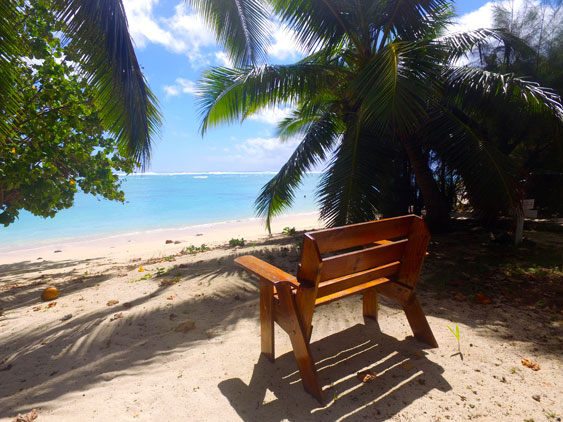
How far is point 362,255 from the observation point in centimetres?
214

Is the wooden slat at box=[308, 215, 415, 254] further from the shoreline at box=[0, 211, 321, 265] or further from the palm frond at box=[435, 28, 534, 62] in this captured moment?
the shoreline at box=[0, 211, 321, 265]

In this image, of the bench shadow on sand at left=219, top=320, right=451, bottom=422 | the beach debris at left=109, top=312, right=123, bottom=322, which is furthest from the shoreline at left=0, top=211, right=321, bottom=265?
the bench shadow on sand at left=219, top=320, right=451, bottom=422

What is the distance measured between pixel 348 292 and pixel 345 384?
1.98ft

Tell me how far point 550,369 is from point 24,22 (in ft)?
25.8

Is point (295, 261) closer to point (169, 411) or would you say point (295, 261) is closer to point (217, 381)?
point (217, 381)

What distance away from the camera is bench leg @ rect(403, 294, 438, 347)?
2.56 meters

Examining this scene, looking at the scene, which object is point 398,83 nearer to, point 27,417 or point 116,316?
point 116,316

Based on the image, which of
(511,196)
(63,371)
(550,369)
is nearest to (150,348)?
(63,371)

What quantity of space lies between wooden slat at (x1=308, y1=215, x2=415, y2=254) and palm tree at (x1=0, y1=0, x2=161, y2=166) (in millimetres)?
3228

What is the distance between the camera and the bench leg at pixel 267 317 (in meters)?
2.32

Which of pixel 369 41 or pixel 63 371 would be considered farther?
pixel 369 41

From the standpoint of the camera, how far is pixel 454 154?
16.6 feet

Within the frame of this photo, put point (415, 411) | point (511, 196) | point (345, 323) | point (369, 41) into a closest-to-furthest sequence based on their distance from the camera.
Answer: point (415, 411) < point (345, 323) < point (511, 196) < point (369, 41)

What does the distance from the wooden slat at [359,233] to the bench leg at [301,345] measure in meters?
0.40
